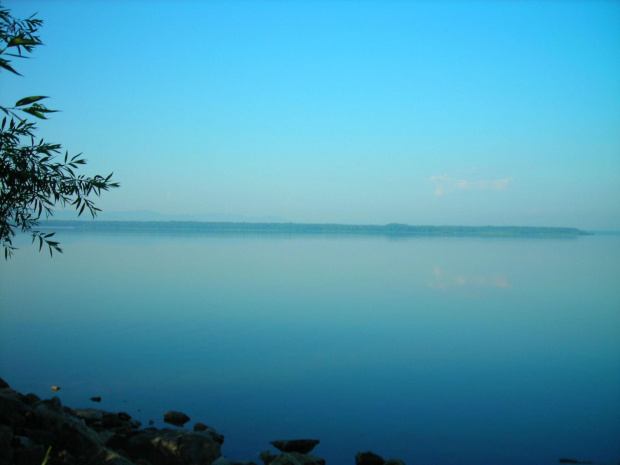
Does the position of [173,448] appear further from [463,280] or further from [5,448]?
[463,280]

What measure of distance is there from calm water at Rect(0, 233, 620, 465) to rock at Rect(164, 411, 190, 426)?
0.12 m

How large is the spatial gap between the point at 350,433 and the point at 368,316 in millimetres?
5723

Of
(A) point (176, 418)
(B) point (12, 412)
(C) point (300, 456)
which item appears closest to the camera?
(B) point (12, 412)

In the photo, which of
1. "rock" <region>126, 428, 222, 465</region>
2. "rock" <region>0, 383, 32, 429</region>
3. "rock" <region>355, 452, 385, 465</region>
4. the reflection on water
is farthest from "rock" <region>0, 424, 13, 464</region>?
the reflection on water

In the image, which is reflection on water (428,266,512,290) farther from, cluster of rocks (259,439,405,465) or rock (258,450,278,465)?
rock (258,450,278,465)

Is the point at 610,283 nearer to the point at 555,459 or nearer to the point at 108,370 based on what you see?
the point at 555,459

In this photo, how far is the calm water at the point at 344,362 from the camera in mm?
5352

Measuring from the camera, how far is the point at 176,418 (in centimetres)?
543

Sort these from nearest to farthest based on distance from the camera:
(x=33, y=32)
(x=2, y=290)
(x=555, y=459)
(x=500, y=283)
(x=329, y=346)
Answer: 1. (x=33, y=32)
2. (x=555, y=459)
3. (x=329, y=346)
4. (x=2, y=290)
5. (x=500, y=283)

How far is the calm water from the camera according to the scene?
535 centimetres

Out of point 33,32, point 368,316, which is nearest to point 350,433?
point 33,32

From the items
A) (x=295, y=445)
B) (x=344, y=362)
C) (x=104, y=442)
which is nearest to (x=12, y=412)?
(x=104, y=442)

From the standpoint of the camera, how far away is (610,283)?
706 inches

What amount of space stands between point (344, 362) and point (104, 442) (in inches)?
148
